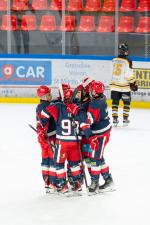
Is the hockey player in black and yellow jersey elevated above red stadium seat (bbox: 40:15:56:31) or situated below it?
below

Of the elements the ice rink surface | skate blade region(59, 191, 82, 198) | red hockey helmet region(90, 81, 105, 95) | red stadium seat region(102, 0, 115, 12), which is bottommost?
the ice rink surface

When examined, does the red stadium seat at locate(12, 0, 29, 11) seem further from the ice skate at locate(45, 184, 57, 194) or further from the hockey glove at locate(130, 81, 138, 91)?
the ice skate at locate(45, 184, 57, 194)

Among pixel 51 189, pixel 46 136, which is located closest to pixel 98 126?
pixel 46 136

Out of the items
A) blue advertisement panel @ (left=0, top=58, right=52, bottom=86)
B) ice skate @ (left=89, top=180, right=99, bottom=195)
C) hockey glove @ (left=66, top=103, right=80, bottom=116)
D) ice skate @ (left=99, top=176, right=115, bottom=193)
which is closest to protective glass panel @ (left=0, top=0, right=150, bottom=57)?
blue advertisement panel @ (left=0, top=58, right=52, bottom=86)

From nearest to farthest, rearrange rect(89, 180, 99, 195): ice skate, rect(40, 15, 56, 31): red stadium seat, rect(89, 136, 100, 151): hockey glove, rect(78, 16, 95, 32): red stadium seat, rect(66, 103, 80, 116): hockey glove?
rect(66, 103, 80, 116): hockey glove, rect(89, 136, 100, 151): hockey glove, rect(89, 180, 99, 195): ice skate, rect(78, 16, 95, 32): red stadium seat, rect(40, 15, 56, 31): red stadium seat

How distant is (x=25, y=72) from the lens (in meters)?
13.8

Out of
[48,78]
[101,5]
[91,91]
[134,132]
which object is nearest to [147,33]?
[101,5]

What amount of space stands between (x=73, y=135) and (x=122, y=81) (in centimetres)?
420

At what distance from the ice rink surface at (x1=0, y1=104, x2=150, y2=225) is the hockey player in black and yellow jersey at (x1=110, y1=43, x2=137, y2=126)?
26 cm

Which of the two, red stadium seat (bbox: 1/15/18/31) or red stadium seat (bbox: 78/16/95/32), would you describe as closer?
red stadium seat (bbox: 78/16/95/32)

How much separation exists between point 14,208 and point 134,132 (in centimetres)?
414

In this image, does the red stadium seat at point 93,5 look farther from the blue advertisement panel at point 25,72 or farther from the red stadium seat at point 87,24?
the blue advertisement panel at point 25,72

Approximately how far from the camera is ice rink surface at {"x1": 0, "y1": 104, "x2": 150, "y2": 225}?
23.1 ft

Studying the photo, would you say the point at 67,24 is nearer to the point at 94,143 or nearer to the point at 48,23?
the point at 48,23
